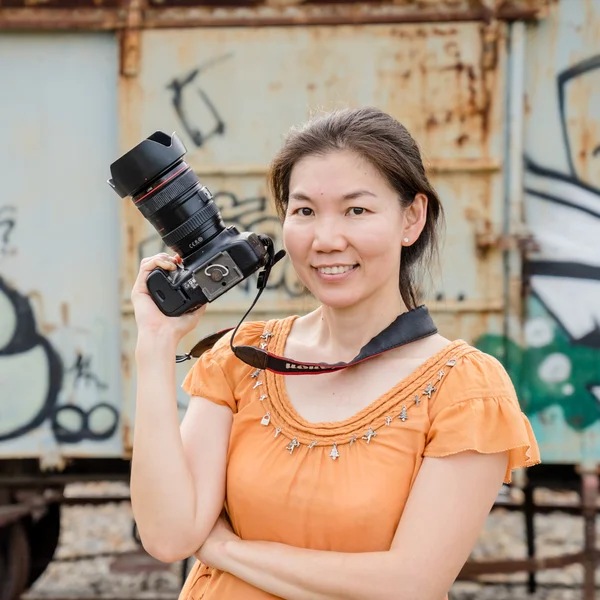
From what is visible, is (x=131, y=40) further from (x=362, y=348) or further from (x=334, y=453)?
(x=334, y=453)

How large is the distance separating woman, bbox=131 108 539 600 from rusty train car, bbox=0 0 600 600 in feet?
6.48

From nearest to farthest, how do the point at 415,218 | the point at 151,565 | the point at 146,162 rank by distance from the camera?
the point at 146,162, the point at 415,218, the point at 151,565

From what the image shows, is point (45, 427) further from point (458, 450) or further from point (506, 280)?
point (458, 450)

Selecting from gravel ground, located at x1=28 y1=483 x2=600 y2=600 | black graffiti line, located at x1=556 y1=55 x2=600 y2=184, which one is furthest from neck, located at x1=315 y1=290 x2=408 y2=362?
gravel ground, located at x1=28 y1=483 x2=600 y2=600

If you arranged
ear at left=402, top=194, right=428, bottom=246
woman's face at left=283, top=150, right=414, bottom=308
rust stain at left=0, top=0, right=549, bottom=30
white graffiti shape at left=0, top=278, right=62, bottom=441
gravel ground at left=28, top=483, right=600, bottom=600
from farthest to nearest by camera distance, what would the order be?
1. gravel ground at left=28, top=483, right=600, bottom=600
2. white graffiti shape at left=0, top=278, right=62, bottom=441
3. rust stain at left=0, top=0, right=549, bottom=30
4. ear at left=402, top=194, right=428, bottom=246
5. woman's face at left=283, top=150, right=414, bottom=308

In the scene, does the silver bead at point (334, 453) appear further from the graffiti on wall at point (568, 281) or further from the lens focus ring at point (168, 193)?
the graffiti on wall at point (568, 281)

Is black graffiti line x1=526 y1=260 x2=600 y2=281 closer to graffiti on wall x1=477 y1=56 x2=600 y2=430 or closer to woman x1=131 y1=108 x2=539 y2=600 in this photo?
graffiti on wall x1=477 y1=56 x2=600 y2=430

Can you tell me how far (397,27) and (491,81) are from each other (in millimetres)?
505

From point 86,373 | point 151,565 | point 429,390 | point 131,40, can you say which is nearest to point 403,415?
point 429,390

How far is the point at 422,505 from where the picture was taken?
5.26ft

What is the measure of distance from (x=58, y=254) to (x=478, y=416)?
2.89m

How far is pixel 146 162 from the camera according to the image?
1.73 meters

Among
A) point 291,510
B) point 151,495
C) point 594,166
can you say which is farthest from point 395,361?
point 594,166

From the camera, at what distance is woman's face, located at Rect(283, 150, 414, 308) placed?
1726mm
